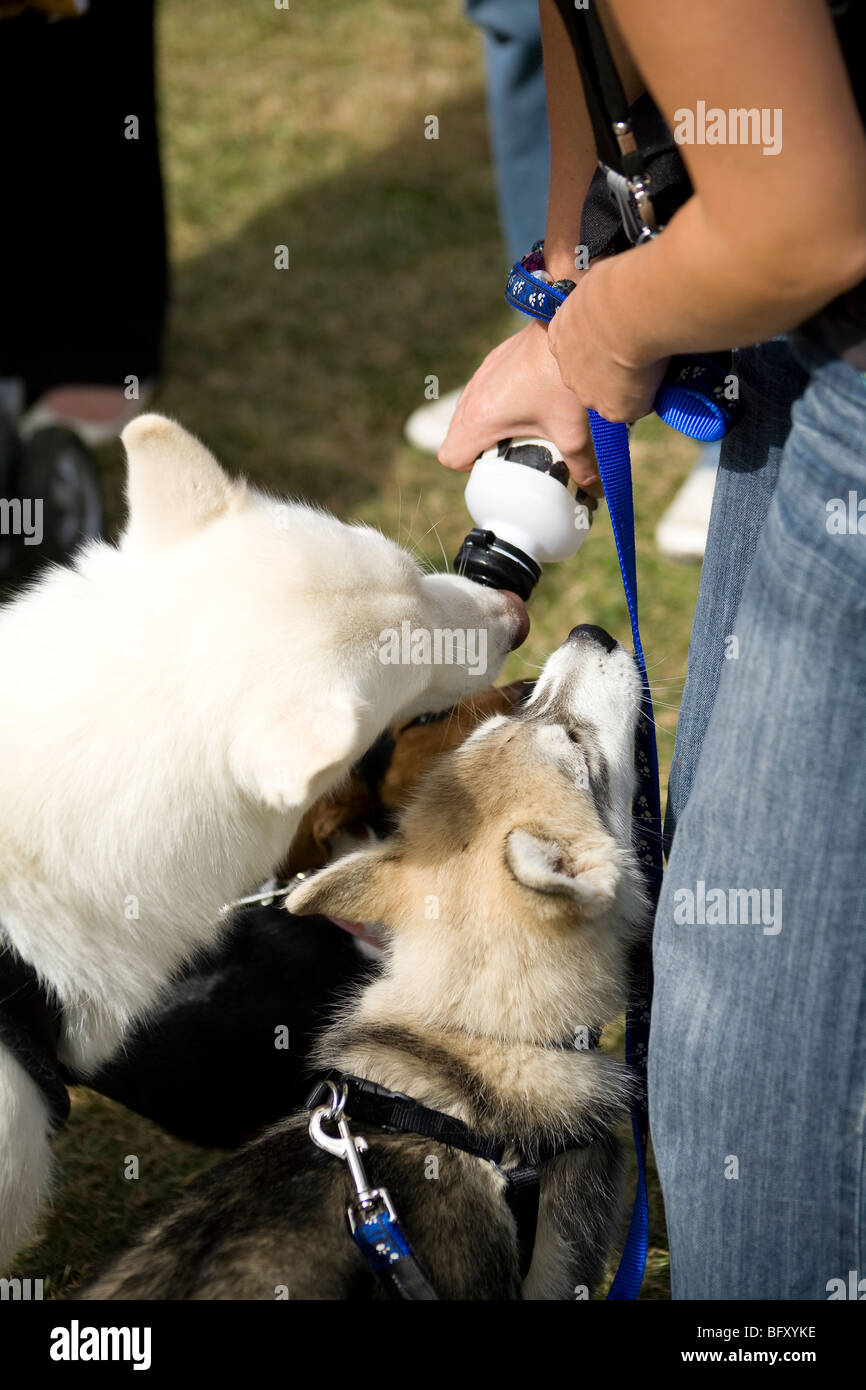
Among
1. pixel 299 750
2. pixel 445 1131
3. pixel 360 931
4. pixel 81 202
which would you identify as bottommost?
pixel 445 1131

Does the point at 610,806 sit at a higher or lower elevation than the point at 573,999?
higher

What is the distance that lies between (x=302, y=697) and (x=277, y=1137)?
33.4 inches

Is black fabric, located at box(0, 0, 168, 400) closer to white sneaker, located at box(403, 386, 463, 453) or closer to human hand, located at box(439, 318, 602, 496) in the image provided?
white sneaker, located at box(403, 386, 463, 453)

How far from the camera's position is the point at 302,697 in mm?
2188

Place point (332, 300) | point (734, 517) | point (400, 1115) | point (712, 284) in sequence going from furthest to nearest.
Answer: point (332, 300)
point (734, 517)
point (400, 1115)
point (712, 284)

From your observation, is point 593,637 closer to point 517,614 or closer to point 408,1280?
point 517,614

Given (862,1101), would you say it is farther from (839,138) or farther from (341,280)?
(341,280)

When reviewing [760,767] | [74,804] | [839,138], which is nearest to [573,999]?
[760,767]

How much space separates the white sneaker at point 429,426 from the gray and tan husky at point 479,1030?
2828mm

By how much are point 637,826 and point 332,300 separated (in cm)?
451

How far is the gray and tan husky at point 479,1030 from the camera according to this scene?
2.05 meters

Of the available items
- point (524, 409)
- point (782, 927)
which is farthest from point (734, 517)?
point (782, 927)

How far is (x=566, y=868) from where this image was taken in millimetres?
2330

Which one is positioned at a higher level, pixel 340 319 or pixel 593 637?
pixel 340 319
